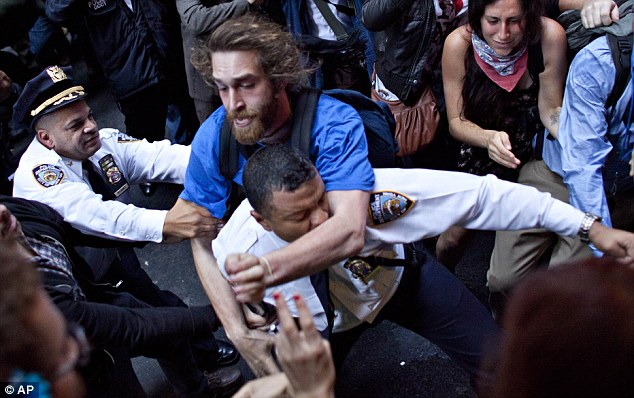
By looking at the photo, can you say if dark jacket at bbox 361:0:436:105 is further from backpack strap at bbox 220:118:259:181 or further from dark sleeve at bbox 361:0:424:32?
backpack strap at bbox 220:118:259:181

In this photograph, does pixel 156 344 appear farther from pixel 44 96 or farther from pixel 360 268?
pixel 44 96

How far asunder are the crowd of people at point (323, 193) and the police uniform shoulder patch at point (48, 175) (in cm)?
Answer: 1

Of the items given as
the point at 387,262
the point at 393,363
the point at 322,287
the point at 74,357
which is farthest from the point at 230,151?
the point at 393,363

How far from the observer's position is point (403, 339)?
3555mm

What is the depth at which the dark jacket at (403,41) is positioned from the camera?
3.26 meters

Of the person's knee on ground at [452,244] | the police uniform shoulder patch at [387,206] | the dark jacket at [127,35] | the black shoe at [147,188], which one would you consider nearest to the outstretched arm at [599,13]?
the person's knee on ground at [452,244]

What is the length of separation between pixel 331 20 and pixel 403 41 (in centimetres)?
47

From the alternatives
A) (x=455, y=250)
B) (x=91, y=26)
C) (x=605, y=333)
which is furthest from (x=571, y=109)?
(x=91, y=26)

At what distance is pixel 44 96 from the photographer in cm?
299

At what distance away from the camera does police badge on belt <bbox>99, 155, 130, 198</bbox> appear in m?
3.16

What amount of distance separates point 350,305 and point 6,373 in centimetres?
151

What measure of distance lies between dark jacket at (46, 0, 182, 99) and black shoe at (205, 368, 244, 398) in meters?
1.86

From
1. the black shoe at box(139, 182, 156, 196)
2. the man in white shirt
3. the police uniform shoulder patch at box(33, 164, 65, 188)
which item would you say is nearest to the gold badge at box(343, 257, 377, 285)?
the man in white shirt

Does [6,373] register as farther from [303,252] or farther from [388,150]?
[388,150]
